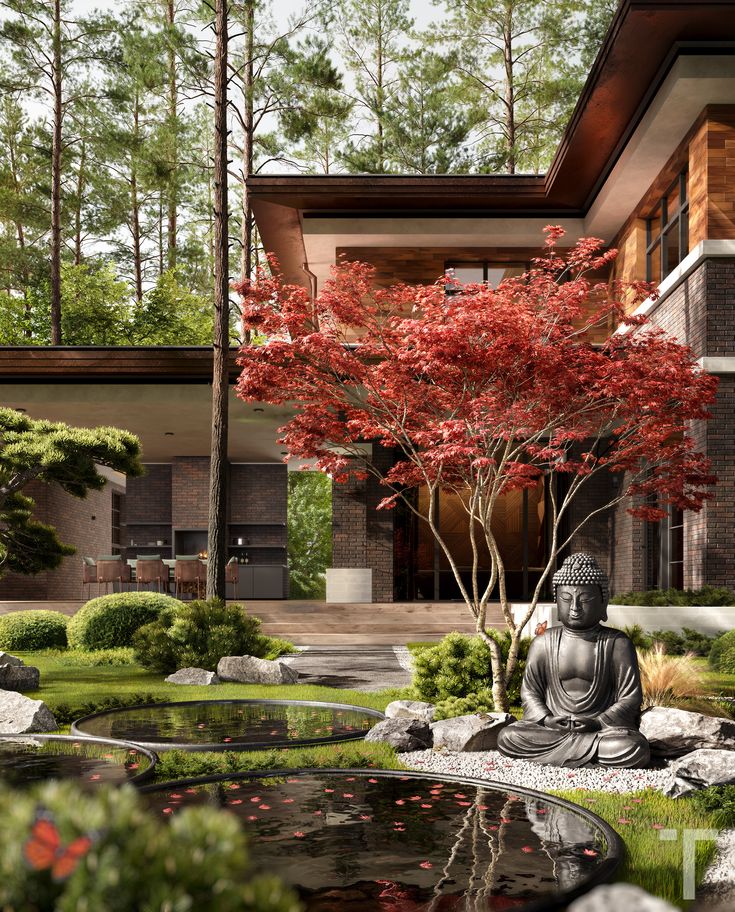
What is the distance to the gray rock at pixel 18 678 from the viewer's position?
10883 millimetres

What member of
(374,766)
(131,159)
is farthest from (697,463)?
(131,159)

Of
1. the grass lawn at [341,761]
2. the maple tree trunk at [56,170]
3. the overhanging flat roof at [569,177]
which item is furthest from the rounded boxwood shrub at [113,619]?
the maple tree trunk at [56,170]

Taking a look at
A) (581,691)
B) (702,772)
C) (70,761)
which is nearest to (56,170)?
(70,761)

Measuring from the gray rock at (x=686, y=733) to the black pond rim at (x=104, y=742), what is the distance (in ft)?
11.8

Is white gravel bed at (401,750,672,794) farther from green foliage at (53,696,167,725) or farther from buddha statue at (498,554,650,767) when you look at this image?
green foliage at (53,696,167,725)

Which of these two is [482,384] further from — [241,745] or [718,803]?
[718,803]

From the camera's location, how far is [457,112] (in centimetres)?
3322

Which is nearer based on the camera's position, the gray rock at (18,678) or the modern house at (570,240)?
the gray rock at (18,678)

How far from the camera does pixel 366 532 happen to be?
65.4 feet

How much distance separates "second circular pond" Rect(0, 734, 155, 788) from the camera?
650 centimetres

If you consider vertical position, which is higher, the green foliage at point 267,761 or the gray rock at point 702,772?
the gray rock at point 702,772

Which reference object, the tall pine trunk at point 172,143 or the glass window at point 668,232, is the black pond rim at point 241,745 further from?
the tall pine trunk at point 172,143

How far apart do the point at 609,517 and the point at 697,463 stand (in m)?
8.03

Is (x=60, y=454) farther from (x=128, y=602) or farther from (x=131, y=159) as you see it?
(x=131, y=159)
